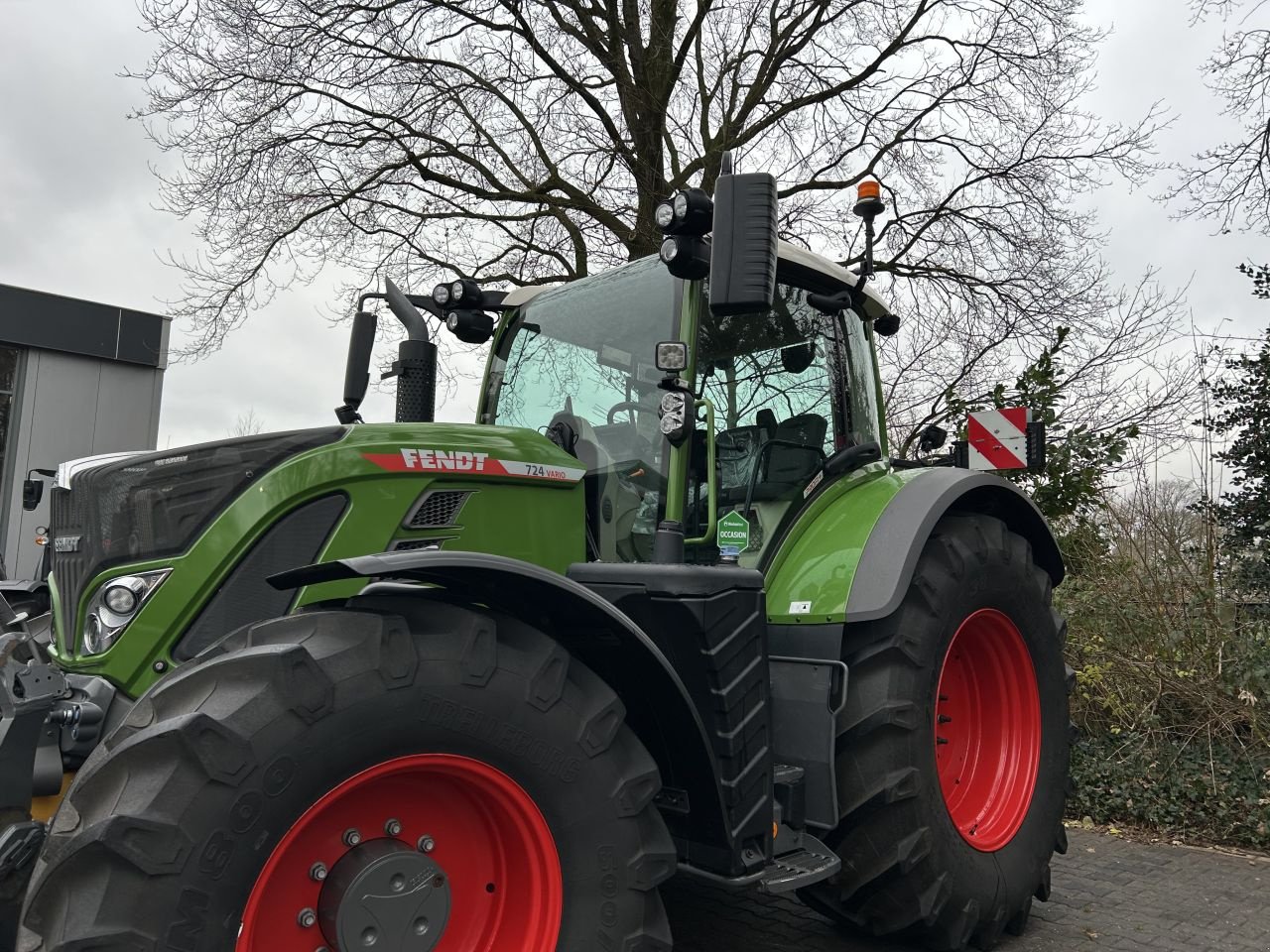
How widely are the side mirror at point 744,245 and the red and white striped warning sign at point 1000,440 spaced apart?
4601mm

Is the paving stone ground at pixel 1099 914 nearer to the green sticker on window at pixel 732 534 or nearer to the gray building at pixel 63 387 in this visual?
the green sticker on window at pixel 732 534

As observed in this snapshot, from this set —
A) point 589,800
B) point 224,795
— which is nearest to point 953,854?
point 589,800

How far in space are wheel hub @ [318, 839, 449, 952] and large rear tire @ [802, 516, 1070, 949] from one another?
151 centimetres

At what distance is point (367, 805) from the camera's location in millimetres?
2205

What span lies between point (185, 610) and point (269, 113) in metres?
10.7

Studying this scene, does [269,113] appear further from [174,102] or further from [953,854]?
[953,854]

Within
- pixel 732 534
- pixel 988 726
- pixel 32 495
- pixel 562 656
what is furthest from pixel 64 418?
pixel 562 656

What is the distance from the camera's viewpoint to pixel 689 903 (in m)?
4.01

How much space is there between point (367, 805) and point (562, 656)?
1.77 ft

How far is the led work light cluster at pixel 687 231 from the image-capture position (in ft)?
9.93

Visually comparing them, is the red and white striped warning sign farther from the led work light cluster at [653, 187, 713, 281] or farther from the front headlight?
the front headlight

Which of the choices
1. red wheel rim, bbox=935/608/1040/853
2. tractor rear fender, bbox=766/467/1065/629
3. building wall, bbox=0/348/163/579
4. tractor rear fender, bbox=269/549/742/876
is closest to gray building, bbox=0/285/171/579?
building wall, bbox=0/348/163/579

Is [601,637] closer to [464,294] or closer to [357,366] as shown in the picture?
[357,366]

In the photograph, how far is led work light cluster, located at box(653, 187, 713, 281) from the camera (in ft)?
9.93
